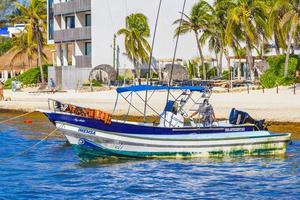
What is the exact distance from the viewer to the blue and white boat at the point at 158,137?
25547 millimetres

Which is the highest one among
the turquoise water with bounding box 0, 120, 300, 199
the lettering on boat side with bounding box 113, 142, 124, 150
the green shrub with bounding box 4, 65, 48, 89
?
the green shrub with bounding box 4, 65, 48, 89

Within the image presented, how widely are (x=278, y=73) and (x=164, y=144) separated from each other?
28.5 meters

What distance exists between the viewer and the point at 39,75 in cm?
7931

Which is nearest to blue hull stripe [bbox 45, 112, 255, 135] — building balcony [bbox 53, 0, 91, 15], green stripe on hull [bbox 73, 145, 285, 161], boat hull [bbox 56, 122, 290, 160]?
boat hull [bbox 56, 122, 290, 160]

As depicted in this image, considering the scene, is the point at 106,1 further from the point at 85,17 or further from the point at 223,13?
the point at 223,13

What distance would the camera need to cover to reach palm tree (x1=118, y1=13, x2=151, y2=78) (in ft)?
210

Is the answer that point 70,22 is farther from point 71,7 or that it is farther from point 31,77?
point 31,77

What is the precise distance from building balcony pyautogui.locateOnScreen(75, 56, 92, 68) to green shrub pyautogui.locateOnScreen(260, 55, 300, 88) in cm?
2053

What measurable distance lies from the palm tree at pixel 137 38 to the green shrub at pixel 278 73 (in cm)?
1340

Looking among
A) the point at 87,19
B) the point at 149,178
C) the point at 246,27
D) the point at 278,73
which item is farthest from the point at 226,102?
the point at 87,19

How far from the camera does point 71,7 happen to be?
72.1 meters

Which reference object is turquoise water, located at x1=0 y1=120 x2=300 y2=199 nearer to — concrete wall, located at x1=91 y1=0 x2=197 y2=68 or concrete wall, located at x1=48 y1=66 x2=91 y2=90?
concrete wall, located at x1=91 y1=0 x2=197 y2=68

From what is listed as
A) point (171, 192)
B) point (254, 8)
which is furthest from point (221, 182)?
point (254, 8)

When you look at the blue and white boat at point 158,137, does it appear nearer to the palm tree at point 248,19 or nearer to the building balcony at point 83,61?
the palm tree at point 248,19
